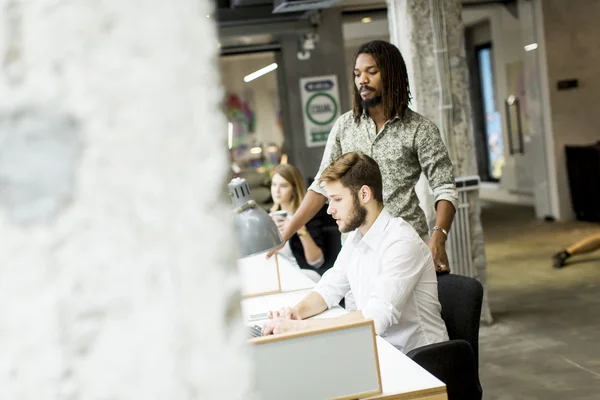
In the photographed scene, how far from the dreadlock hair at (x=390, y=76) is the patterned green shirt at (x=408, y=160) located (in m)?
0.05

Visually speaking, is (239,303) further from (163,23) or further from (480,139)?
(480,139)

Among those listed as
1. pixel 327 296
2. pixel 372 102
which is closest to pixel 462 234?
pixel 372 102

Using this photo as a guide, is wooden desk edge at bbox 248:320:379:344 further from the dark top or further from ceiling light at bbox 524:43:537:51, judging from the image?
ceiling light at bbox 524:43:537:51

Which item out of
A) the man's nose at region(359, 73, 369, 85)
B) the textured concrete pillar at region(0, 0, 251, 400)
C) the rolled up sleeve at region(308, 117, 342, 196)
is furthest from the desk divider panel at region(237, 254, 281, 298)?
the textured concrete pillar at region(0, 0, 251, 400)

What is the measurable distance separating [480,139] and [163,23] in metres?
16.1

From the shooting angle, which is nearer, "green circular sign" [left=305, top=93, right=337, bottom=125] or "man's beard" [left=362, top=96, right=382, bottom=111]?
"man's beard" [left=362, top=96, right=382, bottom=111]

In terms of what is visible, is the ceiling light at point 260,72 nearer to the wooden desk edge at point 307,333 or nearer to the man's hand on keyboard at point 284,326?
the man's hand on keyboard at point 284,326

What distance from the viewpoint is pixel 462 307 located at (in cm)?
277

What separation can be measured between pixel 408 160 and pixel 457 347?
117 centimetres

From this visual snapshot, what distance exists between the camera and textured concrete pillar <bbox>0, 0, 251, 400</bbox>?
530mm

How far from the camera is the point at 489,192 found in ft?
53.1

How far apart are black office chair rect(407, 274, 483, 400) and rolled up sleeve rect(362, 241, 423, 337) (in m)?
0.14

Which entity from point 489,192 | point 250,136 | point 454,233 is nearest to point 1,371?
point 454,233

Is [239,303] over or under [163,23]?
under
